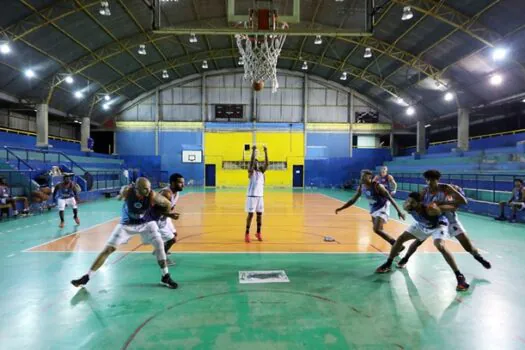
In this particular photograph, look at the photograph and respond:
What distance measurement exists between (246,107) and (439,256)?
32.4 meters

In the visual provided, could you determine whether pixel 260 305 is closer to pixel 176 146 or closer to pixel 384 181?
pixel 384 181

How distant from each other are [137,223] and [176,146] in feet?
112

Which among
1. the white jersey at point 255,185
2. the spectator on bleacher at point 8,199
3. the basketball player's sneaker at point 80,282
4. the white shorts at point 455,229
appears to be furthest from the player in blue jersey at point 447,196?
the spectator on bleacher at point 8,199

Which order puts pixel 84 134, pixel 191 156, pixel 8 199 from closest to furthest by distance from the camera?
pixel 8 199, pixel 84 134, pixel 191 156

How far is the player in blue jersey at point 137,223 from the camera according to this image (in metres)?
5.29

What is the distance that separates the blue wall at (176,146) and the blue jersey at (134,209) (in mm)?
33388

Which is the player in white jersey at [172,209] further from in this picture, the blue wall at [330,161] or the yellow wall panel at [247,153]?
the blue wall at [330,161]

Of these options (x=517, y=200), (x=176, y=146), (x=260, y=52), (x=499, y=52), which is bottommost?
(x=517, y=200)

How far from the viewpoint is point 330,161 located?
38844 millimetres

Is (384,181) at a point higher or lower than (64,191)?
higher

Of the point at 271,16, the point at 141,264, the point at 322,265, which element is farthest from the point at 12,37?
the point at 322,265

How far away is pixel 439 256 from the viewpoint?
752 centimetres

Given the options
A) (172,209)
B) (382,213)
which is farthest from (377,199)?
(172,209)

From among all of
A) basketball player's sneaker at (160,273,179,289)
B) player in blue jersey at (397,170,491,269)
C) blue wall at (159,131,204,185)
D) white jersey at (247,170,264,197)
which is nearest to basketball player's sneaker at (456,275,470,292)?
player in blue jersey at (397,170,491,269)
